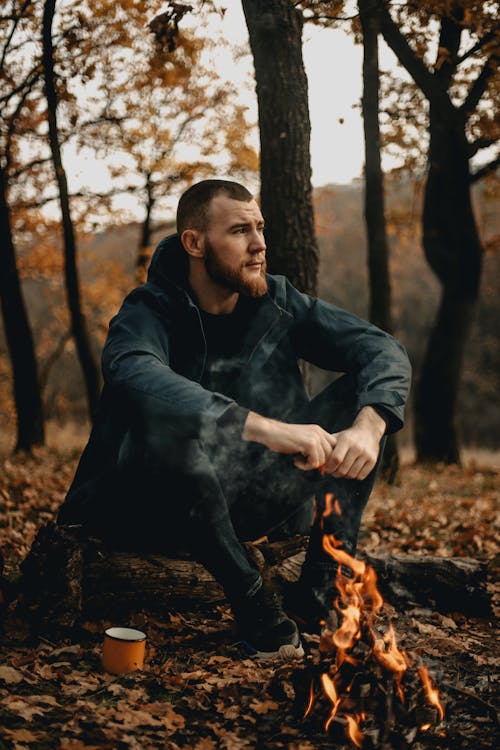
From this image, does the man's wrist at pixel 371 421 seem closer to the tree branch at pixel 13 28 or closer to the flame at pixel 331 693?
the flame at pixel 331 693

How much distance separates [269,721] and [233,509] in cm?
102

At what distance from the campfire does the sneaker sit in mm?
450

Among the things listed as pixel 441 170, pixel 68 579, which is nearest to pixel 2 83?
pixel 441 170

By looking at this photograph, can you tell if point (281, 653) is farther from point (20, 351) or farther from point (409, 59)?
point (20, 351)

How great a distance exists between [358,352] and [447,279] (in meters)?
9.55

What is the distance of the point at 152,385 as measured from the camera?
2.83 m

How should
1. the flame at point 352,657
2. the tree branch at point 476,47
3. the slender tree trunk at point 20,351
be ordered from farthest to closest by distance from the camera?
the slender tree trunk at point 20,351
the tree branch at point 476,47
the flame at point 352,657

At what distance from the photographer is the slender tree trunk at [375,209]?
346 inches

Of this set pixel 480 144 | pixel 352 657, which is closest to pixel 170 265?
pixel 352 657

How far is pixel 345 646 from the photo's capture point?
8.33 feet

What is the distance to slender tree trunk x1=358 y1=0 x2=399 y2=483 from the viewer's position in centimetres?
880

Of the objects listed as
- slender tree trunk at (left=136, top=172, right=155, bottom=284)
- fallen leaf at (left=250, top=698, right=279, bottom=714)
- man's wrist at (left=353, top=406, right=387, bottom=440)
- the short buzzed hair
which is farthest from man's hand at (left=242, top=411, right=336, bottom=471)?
slender tree trunk at (left=136, top=172, right=155, bottom=284)

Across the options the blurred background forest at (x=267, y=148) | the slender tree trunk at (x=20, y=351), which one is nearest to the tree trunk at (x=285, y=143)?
the blurred background forest at (x=267, y=148)

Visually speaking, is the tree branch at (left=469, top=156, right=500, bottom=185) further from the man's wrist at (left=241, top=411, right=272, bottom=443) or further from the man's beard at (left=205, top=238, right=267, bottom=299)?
the man's wrist at (left=241, top=411, right=272, bottom=443)
